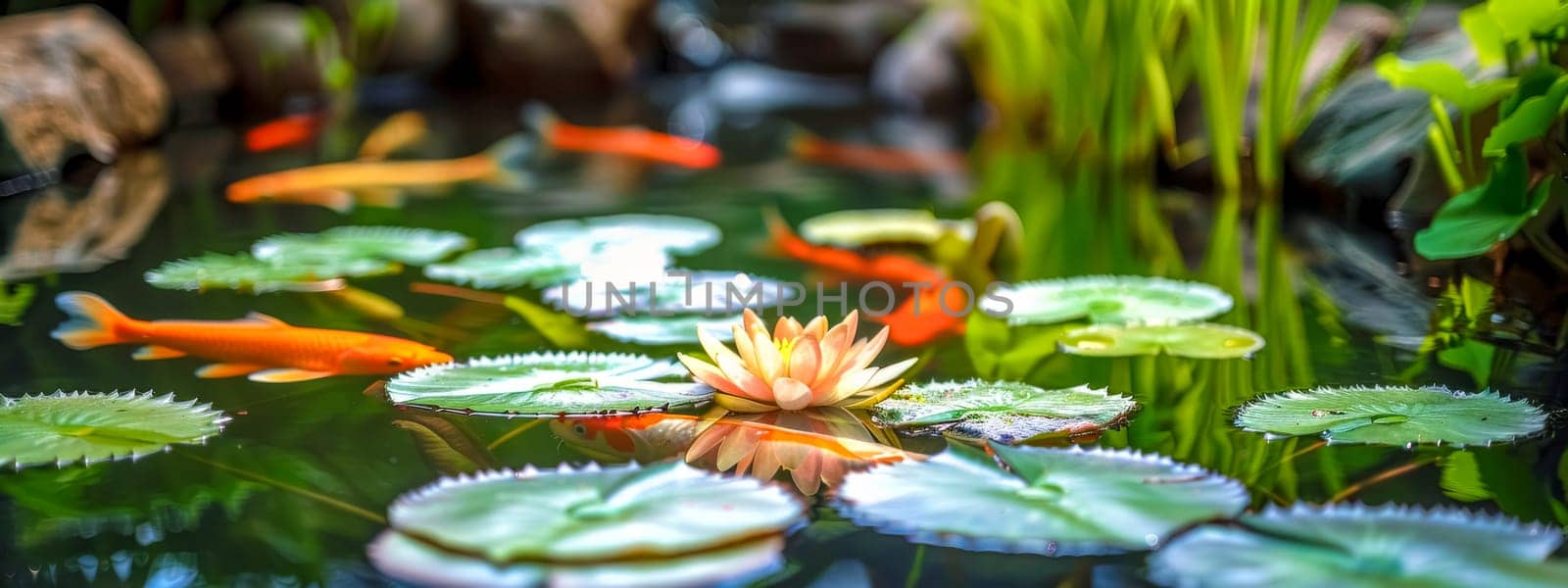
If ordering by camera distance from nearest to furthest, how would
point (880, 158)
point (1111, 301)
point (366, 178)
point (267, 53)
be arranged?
point (1111, 301) → point (366, 178) → point (880, 158) → point (267, 53)

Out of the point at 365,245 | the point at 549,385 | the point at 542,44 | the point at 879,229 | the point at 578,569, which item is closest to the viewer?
the point at 578,569

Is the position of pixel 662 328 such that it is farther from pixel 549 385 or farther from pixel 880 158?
pixel 880 158

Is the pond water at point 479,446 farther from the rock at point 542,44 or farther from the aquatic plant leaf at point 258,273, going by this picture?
the rock at point 542,44

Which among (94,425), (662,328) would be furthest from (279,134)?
(94,425)

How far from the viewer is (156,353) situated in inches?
54.7

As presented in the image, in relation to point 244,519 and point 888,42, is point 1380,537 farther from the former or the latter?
point 888,42

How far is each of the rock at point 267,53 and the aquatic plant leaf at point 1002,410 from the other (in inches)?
139

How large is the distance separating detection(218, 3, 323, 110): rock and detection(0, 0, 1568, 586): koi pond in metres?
1.34

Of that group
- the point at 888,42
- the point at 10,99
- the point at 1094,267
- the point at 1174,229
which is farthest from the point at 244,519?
the point at 888,42

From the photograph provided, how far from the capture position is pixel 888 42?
5496mm

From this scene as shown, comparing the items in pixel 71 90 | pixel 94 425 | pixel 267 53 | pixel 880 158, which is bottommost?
pixel 94 425

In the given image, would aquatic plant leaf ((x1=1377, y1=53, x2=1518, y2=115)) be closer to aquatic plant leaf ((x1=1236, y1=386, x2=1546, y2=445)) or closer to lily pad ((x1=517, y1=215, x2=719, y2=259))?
aquatic plant leaf ((x1=1236, y1=386, x2=1546, y2=445))

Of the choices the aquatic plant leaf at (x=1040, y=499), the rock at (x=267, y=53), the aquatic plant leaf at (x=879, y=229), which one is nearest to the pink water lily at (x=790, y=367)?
the aquatic plant leaf at (x=1040, y=499)

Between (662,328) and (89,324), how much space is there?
65cm
